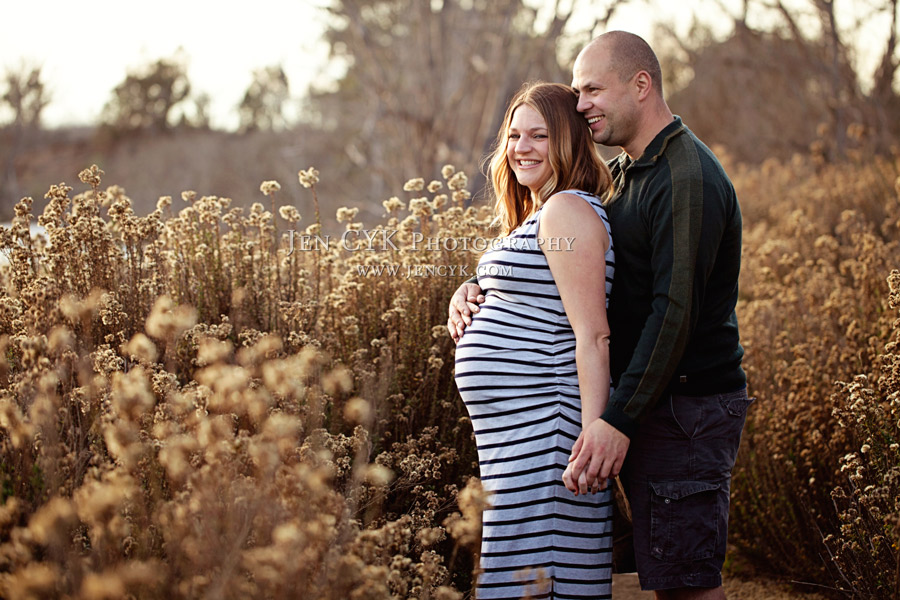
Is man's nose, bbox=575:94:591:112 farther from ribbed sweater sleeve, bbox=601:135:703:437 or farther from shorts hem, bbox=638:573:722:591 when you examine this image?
shorts hem, bbox=638:573:722:591

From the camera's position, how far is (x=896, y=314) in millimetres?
3594

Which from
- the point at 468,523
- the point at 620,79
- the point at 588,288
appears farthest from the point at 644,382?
the point at 620,79

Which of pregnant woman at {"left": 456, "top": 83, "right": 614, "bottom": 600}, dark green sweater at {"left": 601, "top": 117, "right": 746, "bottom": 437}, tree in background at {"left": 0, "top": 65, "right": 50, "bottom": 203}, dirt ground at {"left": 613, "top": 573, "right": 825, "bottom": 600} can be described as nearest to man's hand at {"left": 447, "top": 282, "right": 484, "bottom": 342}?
pregnant woman at {"left": 456, "top": 83, "right": 614, "bottom": 600}

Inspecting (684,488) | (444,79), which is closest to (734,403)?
(684,488)

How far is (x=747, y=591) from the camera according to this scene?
357cm

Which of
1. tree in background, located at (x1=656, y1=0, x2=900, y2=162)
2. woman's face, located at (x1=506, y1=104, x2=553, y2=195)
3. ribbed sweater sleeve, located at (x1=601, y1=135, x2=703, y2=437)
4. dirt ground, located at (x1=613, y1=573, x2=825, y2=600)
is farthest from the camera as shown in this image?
tree in background, located at (x1=656, y1=0, x2=900, y2=162)

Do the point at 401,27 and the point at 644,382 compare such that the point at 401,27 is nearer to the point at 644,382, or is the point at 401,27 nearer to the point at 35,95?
the point at 35,95

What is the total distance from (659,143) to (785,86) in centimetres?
1837

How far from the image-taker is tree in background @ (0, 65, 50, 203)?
786 inches

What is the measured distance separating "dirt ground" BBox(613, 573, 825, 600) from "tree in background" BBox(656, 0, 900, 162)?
20.5 feet

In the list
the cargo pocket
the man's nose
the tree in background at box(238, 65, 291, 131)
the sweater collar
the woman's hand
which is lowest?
the cargo pocket

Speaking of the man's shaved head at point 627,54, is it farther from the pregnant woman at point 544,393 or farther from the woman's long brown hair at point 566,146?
the pregnant woman at point 544,393

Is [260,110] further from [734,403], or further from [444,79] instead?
[734,403]

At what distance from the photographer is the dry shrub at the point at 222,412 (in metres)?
1.75
